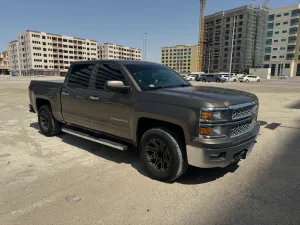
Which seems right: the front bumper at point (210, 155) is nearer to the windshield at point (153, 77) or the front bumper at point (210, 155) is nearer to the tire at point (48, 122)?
the windshield at point (153, 77)

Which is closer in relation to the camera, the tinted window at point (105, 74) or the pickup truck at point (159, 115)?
the pickup truck at point (159, 115)

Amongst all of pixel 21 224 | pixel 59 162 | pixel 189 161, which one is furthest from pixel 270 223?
pixel 59 162

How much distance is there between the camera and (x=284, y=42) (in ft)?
284

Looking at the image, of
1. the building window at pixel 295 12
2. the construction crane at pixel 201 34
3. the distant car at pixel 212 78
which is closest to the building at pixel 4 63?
the construction crane at pixel 201 34

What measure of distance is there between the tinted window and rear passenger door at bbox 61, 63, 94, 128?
26 cm

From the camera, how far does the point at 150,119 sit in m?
3.71

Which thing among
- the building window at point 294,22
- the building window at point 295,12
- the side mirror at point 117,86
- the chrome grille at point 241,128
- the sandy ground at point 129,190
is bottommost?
the sandy ground at point 129,190

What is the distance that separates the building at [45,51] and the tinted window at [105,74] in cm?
9417

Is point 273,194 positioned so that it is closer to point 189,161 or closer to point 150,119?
point 189,161

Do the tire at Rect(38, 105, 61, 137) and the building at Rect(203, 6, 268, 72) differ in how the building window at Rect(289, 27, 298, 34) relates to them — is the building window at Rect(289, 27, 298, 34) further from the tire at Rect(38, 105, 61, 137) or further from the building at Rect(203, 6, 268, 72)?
the tire at Rect(38, 105, 61, 137)

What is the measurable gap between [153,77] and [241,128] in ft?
5.79

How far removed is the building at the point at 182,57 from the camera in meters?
158

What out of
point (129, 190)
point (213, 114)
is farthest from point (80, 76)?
point (213, 114)

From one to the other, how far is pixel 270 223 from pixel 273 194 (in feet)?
2.40
